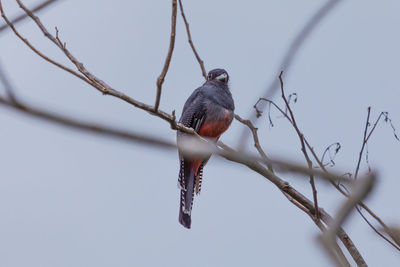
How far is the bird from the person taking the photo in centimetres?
596

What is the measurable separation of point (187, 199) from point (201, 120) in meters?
0.94

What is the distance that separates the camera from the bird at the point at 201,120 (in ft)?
19.6

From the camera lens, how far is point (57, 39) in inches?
149

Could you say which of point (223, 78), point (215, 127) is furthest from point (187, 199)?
point (223, 78)

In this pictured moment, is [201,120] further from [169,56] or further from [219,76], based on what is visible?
[169,56]

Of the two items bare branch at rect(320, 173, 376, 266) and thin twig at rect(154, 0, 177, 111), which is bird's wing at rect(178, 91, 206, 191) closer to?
thin twig at rect(154, 0, 177, 111)

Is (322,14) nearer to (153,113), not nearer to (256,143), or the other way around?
(153,113)

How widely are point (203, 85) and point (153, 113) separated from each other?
3891 millimetres

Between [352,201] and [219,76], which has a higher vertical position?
[352,201]

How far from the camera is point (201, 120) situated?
6.37 metres

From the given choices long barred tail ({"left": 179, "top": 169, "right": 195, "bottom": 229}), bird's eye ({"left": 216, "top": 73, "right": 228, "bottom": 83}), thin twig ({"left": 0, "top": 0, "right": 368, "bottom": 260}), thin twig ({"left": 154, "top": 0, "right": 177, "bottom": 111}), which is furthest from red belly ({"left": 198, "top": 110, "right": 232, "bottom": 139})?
thin twig ({"left": 154, "top": 0, "right": 177, "bottom": 111})

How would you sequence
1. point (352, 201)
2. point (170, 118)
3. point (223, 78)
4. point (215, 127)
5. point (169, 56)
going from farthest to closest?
point (223, 78), point (215, 127), point (170, 118), point (169, 56), point (352, 201)

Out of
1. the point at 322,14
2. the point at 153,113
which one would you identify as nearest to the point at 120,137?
the point at 322,14

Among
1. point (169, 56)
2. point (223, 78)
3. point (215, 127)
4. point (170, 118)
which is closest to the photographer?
point (169, 56)
